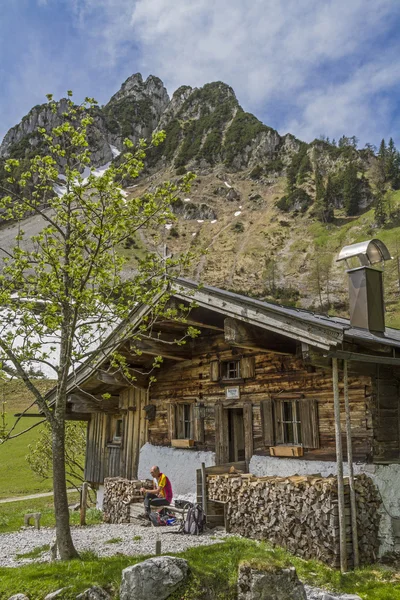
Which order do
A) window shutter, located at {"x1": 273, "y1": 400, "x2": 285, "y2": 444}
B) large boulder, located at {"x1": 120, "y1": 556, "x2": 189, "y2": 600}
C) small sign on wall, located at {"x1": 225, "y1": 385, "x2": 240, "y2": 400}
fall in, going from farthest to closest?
small sign on wall, located at {"x1": 225, "y1": 385, "x2": 240, "y2": 400} < window shutter, located at {"x1": 273, "y1": 400, "x2": 285, "y2": 444} < large boulder, located at {"x1": 120, "y1": 556, "x2": 189, "y2": 600}

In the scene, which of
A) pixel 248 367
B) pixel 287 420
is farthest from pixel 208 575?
pixel 248 367

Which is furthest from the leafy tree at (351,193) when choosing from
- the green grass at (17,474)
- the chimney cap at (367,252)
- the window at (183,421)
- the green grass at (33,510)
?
the chimney cap at (367,252)

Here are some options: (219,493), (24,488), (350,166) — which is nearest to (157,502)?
(219,493)

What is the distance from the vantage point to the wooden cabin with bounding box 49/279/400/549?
28.1 ft

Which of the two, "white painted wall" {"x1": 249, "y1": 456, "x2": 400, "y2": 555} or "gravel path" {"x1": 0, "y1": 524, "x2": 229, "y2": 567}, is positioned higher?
"white painted wall" {"x1": 249, "y1": 456, "x2": 400, "y2": 555}

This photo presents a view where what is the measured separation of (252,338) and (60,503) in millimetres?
4297

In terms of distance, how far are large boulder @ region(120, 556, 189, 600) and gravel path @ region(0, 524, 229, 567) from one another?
2.44 meters

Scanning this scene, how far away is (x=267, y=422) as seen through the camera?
1052 centimetres

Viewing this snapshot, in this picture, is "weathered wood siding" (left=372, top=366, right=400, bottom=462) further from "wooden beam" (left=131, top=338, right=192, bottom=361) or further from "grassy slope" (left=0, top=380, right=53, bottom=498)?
"grassy slope" (left=0, top=380, right=53, bottom=498)

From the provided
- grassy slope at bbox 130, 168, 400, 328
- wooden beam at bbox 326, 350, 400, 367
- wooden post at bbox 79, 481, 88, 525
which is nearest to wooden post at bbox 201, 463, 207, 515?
wooden post at bbox 79, 481, 88, 525

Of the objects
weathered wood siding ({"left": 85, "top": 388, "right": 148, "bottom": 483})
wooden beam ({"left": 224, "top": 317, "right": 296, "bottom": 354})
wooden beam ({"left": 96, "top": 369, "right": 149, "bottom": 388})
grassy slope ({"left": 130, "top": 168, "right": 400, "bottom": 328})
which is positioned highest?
grassy slope ({"left": 130, "top": 168, "right": 400, "bottom": 328})

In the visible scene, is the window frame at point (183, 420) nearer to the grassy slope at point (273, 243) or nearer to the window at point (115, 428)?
the window at point (115, 428)

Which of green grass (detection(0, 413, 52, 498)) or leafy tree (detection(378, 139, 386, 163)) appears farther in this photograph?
leafy tree (detection(378, 139, 386, 163))

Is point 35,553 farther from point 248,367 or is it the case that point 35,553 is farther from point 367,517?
point 367,517
